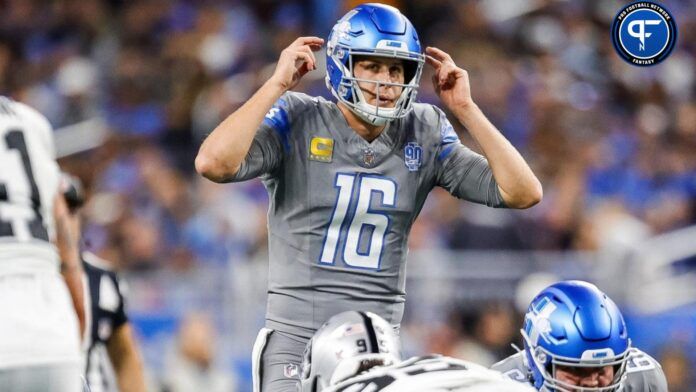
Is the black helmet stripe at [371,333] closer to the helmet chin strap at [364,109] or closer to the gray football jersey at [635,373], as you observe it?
the helmet chin strap at [364,109]

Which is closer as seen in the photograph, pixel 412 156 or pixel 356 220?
pixel 356 220

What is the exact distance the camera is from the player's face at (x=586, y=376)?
4.49 metres

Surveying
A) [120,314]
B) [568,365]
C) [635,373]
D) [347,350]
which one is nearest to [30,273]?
[347,350]

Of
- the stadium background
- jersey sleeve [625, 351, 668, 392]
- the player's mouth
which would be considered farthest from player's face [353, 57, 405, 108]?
the stadium background

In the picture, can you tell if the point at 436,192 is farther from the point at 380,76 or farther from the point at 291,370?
A: the point at 291,370

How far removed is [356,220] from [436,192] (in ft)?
17.4

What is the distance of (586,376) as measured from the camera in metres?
4.52

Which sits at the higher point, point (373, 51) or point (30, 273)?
point (373, 51)

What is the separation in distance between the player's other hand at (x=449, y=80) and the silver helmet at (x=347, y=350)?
123 cm

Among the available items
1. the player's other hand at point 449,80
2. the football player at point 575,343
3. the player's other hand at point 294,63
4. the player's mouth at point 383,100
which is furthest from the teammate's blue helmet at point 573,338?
the player's other hand at point 294,63

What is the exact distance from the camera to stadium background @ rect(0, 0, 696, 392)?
864 cm

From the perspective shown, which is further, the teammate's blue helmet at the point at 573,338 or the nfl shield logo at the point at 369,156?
the nfl shield logo at the point at 369,156

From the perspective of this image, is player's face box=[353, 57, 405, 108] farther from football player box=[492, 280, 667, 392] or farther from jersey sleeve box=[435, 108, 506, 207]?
football player box=[492, 280, 667, 392]

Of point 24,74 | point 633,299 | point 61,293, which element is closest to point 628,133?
point 633,299
